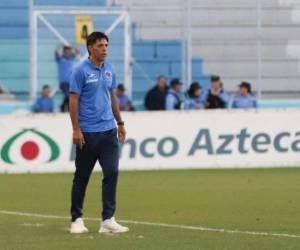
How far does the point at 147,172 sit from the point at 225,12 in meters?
8.53

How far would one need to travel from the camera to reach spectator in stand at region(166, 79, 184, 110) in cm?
2464

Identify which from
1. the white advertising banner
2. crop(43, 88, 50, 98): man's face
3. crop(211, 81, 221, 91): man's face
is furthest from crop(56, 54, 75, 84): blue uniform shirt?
the white advertising banner

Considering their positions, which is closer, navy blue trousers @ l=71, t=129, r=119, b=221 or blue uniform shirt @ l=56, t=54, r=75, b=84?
navy blue trousers @ l=71, t=129, r=119, b=221

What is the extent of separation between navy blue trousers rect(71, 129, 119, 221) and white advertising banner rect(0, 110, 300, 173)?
355 inches

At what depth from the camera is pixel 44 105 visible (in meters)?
24.4

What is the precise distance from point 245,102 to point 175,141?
3.24 meters

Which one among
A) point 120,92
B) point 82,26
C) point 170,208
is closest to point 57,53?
point 82,26

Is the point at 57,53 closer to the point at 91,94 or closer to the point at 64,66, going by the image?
the point at 64,66

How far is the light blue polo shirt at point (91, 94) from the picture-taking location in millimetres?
11469

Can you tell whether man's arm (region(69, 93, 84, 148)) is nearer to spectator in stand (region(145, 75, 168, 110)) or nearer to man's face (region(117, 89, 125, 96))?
man's face (region(117, 89, 125, 96))

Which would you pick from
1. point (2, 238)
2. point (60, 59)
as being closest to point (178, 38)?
point (60, 59)

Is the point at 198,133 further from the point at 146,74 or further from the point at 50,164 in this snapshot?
the point at 146,74

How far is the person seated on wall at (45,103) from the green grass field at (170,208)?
426 cm

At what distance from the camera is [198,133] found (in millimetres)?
21609
